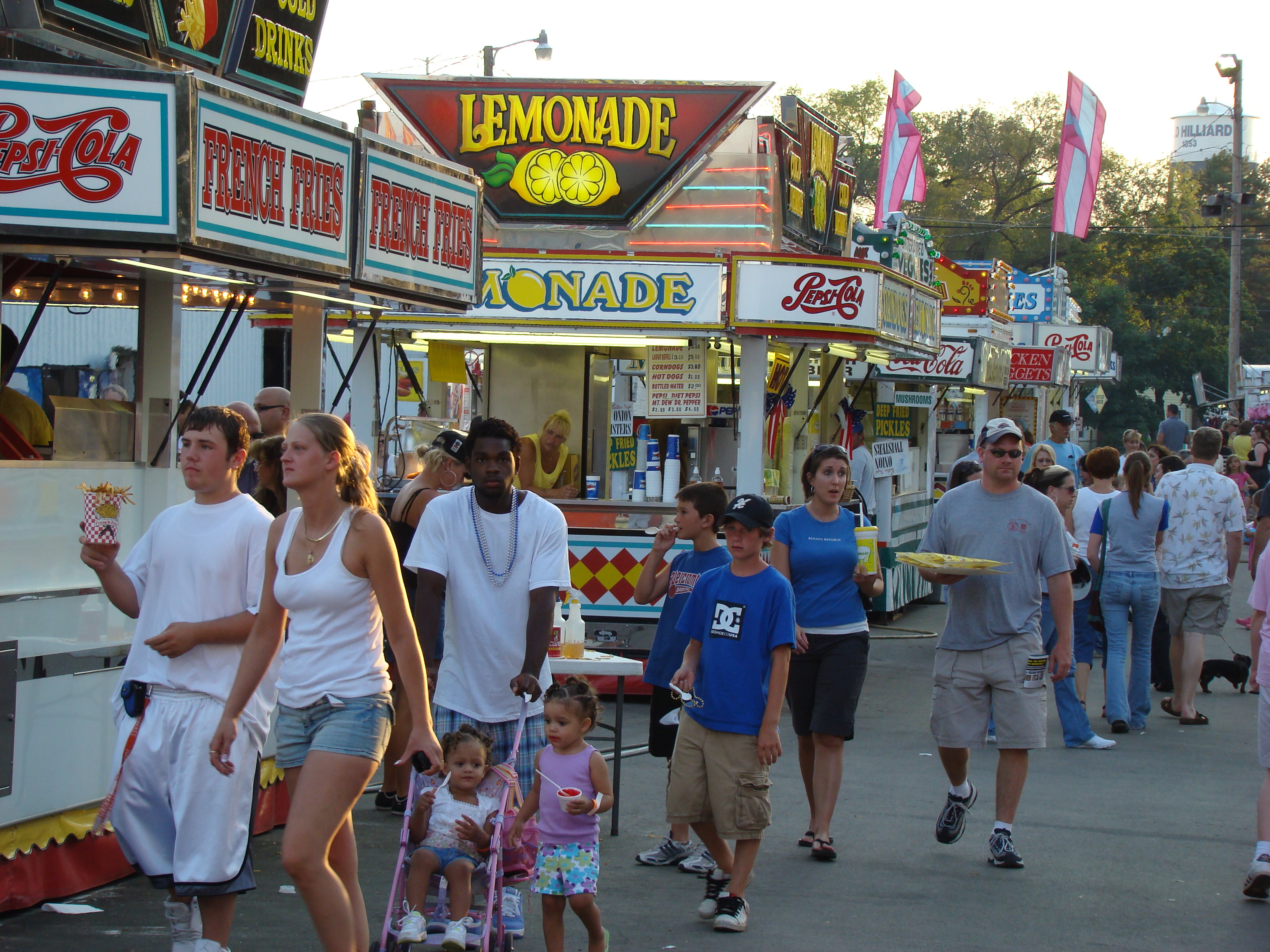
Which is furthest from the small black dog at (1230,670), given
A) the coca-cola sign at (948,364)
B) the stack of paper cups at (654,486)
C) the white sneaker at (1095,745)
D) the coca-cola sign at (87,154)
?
the coca-cola sign at (87,154)

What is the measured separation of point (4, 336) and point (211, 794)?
8.18ft

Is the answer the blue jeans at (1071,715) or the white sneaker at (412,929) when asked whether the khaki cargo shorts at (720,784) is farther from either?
the blue jeans at (1071,715)

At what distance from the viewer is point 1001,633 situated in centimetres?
641

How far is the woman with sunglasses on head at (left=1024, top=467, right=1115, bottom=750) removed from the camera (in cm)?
905

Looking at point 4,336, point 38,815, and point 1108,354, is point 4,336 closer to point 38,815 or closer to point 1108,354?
point 38,815

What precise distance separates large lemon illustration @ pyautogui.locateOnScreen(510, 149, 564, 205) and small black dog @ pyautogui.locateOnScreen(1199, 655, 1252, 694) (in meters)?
6.72

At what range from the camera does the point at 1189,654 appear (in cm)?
999

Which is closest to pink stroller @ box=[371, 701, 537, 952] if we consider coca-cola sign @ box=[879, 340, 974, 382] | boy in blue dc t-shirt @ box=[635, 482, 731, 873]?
boy in blue dc t-shirt @ box=[635, 482, 731, 873]

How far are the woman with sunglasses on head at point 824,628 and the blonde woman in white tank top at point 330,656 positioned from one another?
2.55m

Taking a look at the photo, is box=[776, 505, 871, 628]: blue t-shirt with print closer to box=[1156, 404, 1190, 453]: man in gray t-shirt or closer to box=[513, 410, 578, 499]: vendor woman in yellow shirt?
box=[513, 410, 578, 499]: vendor woman in yellow shirt

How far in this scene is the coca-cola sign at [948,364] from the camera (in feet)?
56.1

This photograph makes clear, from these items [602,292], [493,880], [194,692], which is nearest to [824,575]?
[493,880]

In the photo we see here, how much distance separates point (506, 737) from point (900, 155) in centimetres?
1999

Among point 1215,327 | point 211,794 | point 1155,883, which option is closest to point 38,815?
point 211,794
